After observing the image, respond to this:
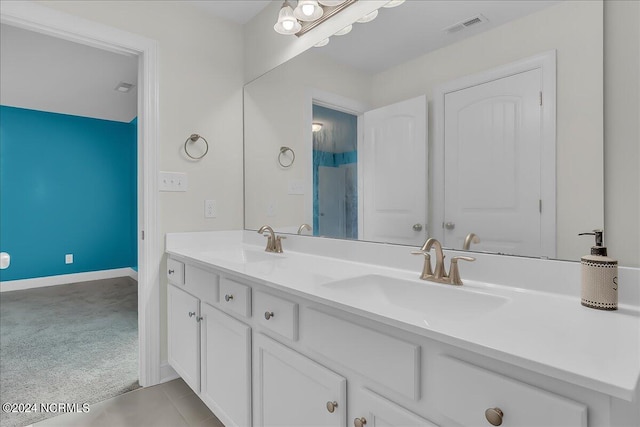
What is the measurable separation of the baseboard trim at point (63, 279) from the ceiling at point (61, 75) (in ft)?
7.31

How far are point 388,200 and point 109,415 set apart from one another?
1.75m

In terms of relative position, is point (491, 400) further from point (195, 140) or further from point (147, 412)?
point (195, 140)

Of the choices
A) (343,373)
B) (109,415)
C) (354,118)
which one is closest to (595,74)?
(354,118)

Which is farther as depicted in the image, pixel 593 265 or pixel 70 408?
pixel 70 408

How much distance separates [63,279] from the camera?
470cm

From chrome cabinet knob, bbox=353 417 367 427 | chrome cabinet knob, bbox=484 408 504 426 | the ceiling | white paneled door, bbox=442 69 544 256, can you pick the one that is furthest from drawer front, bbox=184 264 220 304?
the ceiling

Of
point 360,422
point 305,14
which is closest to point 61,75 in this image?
point 305,14

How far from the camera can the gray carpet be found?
193 cm

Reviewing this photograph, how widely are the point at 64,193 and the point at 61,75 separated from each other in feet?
6.55

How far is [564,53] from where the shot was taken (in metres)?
0.99

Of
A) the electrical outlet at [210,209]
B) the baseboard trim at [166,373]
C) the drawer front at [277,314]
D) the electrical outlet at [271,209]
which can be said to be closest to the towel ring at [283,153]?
the electrical outlet at [271,209]

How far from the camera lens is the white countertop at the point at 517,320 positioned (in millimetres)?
531

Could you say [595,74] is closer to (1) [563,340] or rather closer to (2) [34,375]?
(1) [563,340]

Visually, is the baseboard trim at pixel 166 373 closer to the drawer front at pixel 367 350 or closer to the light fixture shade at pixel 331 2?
the drawer front at pixel 367 350
